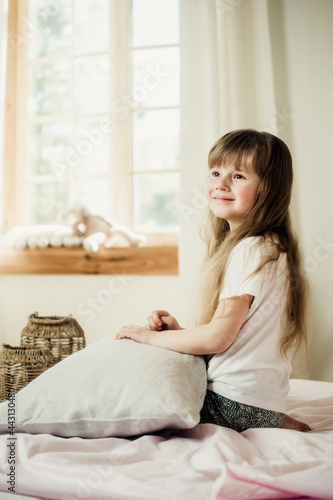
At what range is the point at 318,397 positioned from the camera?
1.33m

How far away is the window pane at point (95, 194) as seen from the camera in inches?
98.3

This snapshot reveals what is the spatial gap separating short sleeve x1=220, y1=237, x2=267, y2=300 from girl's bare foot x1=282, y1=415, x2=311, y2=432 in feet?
1.04

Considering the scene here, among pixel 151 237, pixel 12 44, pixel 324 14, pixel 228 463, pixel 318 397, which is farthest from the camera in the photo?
pixel 12 44

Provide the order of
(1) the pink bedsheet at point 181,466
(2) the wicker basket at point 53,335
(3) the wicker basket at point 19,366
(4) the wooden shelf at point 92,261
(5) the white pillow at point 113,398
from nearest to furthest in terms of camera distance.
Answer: (1) the pink bedsheet at point 181,466 → (5) the white pillow at point 113,398 → (3) the wicker basket at point 19,366 → (2) the wicker basket at point 53,335 → (4) the wooden shelf at point 92,261

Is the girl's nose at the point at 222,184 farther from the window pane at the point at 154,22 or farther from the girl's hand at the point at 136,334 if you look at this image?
the window pane at the point at 154,22

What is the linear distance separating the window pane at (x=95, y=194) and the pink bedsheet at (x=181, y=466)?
169 cm

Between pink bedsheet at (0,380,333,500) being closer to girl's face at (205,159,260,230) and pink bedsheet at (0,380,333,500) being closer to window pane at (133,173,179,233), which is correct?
girl's face at (205,159,260,230)

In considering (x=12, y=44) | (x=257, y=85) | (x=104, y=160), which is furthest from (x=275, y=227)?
(x=12, y=44)

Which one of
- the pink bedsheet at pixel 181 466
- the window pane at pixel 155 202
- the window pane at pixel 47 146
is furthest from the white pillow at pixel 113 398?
the window pane at pixel 47 146

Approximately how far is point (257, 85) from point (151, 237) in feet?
2.89

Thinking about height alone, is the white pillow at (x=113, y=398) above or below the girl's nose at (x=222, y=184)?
below

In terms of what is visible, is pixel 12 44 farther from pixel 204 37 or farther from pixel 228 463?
pixel 228 463

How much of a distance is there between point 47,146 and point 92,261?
71 cm

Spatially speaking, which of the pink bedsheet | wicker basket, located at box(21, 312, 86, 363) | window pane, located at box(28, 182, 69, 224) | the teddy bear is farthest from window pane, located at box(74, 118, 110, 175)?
the pink bedsheet
